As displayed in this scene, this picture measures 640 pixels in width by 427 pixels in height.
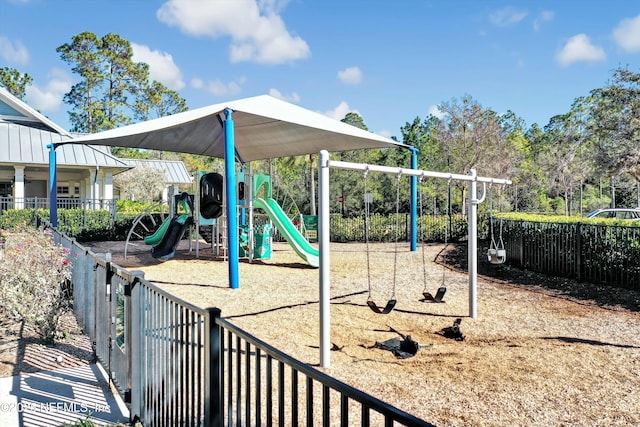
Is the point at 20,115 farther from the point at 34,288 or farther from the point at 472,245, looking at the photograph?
the point at 472,245

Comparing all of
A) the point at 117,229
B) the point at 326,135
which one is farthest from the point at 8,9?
the point at 326,135

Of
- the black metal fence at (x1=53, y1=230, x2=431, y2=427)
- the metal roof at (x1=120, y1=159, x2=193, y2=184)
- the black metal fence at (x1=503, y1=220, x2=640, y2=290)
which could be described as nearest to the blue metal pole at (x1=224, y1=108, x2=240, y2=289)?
the black metal fence at (x1=53, y1=230, x2=431, y2=427)

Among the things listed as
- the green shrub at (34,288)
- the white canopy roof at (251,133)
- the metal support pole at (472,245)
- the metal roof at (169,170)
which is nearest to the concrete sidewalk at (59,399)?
the green shrub at (34,288)

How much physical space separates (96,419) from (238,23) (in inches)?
1064

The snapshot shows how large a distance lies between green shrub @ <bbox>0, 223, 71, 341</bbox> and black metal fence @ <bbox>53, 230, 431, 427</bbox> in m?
0.98

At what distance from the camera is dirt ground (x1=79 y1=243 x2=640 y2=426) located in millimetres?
3854

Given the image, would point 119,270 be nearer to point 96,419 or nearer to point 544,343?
point 96,419

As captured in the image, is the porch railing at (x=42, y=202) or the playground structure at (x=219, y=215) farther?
the porch railing at (x=42, y=202)

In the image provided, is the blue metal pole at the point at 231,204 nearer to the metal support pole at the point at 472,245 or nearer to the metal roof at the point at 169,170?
the metal support pole at the point at 472,245

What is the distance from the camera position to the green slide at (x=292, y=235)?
462 inches

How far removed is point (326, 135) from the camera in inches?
476

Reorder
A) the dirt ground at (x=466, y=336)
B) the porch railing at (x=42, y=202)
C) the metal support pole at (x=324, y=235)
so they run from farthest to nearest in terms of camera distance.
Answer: the porch railing at (x=42, y=202) < the metal support pole at (x=324, y=235) < the dirt ground at (x=466, y=336)

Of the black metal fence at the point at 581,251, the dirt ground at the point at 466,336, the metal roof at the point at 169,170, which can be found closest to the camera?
the dirt ground at the point at 466,336

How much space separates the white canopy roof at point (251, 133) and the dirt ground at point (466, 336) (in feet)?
10.7
